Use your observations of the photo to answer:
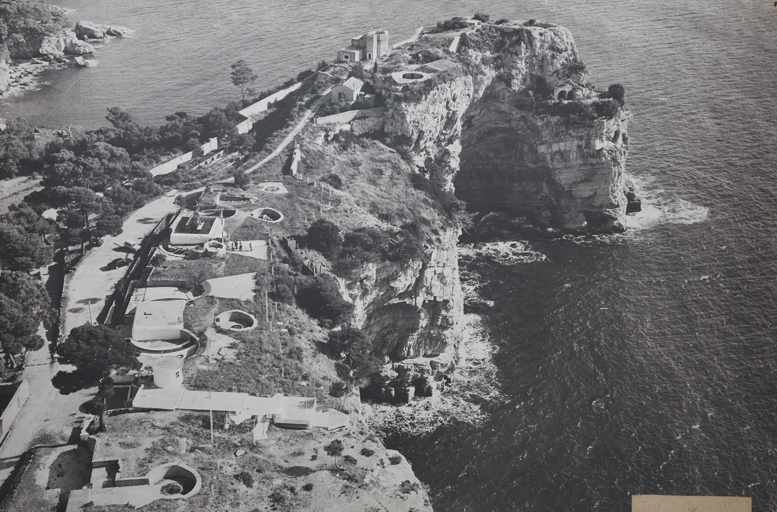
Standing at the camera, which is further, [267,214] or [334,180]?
[334,180]

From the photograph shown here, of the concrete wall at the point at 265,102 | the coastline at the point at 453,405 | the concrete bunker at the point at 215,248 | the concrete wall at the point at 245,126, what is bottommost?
the coastline at the point at 453,405

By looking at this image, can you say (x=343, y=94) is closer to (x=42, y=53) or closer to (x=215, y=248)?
(x=215, y=248)

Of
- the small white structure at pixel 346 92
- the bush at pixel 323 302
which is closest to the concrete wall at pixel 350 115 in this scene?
the small white structure at pixel 346 92

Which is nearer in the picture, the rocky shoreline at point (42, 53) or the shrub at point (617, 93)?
the shrub at point (617, 93)

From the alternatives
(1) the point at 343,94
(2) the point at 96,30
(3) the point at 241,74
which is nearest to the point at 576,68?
(1) the point at 343,94

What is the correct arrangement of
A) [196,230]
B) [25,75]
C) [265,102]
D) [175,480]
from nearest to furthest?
[175,480], [196,230], [265,102], [25,75]

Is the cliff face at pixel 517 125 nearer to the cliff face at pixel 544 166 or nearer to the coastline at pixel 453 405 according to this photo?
the cliff face at pixel 544 166

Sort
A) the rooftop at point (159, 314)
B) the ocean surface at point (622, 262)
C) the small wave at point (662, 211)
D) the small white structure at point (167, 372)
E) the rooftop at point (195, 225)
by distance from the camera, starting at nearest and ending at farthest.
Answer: the small white structure at point (167, 372) < the ocean surface at point (622, 262) < the rooftop at point (159, 314) < the rooftop at point (195, 225) < the small wave at point (662, 211)
